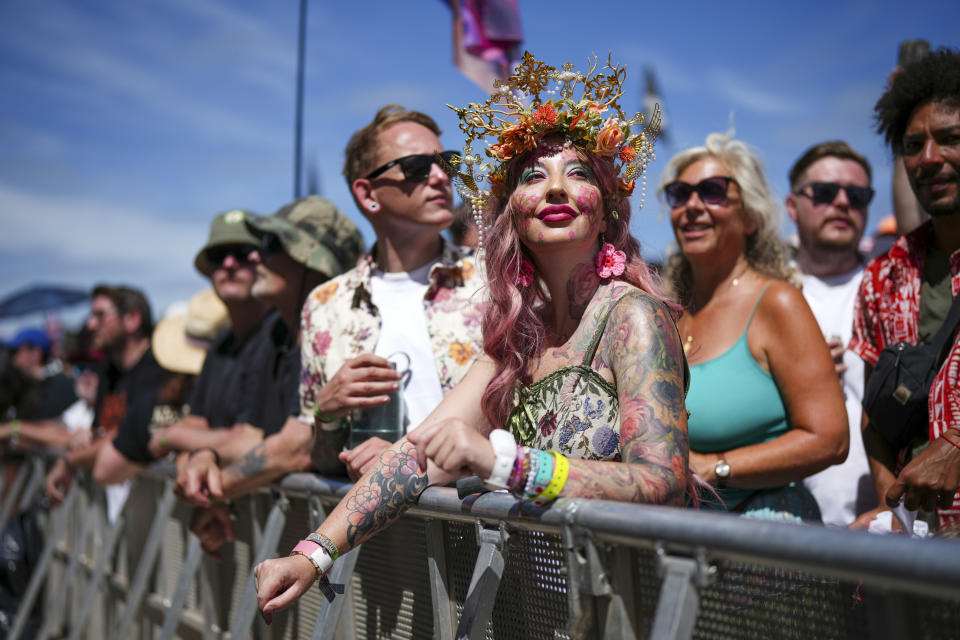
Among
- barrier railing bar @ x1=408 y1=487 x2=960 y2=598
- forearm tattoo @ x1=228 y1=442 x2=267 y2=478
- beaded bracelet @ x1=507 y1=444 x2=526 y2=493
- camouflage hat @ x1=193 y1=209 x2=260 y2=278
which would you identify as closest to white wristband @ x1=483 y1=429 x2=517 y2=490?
beaded bracelet @ x1=507 y1=444 x2=526 y2=493

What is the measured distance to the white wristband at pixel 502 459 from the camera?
5.57ft

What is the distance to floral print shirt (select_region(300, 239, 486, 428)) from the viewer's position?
11.0 ft

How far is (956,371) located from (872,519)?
19.9 inches

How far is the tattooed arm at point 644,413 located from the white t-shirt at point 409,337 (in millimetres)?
1351

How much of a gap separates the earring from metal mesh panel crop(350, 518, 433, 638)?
0.73m

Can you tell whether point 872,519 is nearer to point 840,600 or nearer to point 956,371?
point 956,371

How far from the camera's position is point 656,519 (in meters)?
1.45

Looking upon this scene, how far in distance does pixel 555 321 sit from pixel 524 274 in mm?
165

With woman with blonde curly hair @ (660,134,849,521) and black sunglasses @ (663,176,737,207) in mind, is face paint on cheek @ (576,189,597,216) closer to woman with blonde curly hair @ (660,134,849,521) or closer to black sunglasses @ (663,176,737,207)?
woman with blonde curly hair @ (660,134,849,521)

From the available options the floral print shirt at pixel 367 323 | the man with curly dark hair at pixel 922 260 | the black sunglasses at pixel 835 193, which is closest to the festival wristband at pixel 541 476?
the man with curly dark hair at pixel 922 260

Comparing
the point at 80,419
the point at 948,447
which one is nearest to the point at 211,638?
the point at 948,447

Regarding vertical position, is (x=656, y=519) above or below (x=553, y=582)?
above

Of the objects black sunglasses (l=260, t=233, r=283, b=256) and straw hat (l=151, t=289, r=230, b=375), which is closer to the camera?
black sunglasses (l=260, t=233, r=283, b=256)

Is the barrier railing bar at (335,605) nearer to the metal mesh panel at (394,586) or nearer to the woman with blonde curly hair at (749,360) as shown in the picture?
the metal mesh panel at (394,586)
